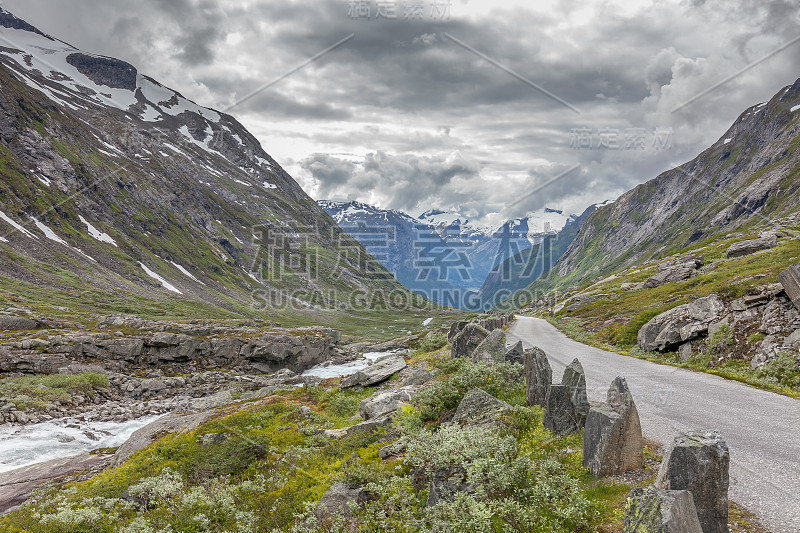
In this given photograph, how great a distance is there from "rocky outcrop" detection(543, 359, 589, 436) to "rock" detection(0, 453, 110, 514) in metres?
25.4

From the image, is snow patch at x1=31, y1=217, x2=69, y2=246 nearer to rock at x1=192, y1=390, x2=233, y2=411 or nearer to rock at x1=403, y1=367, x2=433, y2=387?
rock at x1=192, y1=390, x2=233, y2=411

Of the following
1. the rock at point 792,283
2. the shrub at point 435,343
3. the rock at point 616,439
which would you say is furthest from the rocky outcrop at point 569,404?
the shrub at point 435,343

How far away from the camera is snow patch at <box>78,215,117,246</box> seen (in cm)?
15407

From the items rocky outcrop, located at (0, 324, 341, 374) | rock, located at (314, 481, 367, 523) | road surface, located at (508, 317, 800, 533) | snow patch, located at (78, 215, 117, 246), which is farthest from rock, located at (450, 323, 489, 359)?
snow patch, located at (78, 215, 117, 246)

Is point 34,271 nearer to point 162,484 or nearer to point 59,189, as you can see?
point 59,189

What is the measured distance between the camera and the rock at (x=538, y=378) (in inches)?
554

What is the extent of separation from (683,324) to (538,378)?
69.2ft

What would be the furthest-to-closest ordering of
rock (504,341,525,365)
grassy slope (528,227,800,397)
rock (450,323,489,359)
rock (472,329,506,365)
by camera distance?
rock (450,323,489,359), grassy slope (528,227,800,397), rock (472,329,506,365), rock (504,341,525,365)

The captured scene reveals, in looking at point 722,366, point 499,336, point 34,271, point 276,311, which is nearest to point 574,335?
point 722,366

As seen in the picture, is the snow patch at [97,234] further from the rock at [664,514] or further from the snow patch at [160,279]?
the rock at [664,514]

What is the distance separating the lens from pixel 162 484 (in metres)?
13.5

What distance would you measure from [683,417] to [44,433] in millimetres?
45134

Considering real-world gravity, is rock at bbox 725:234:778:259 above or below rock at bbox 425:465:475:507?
above

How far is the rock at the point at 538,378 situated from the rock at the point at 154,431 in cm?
2004
